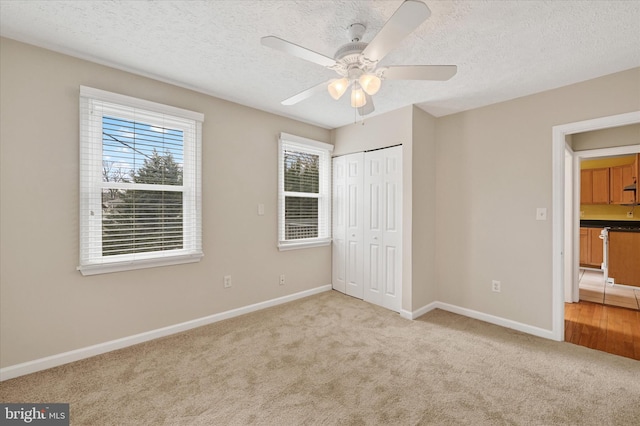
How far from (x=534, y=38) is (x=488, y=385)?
249cm

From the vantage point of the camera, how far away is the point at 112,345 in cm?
248

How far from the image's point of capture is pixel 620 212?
5.49 meters

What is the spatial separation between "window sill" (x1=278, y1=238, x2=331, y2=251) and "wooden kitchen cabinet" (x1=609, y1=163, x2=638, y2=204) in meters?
5.40

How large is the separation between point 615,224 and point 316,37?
264 inches

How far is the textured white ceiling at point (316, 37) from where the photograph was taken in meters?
1.72

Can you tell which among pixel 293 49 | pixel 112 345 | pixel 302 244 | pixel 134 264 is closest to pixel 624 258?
pixel 302 244

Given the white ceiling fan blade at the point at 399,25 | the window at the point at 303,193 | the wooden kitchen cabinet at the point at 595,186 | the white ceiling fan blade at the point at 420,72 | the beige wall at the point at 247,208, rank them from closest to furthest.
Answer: the white ceiling fan blade at the point at 399,25
the white ceiling fan blade at the point at 420,72
the beige wall at the point at 247,208
the window at the point at 303,193
the wooden kitchen cabinet at the point at 595,186

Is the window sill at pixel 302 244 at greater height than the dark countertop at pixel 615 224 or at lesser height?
lesser

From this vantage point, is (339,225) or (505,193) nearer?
(505,193)

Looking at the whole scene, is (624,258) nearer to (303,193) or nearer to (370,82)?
(303,193)

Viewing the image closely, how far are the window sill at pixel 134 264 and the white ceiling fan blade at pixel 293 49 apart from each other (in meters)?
2.21

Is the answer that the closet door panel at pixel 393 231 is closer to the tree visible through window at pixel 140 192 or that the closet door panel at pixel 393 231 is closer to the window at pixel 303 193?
the window at pixel 303 193

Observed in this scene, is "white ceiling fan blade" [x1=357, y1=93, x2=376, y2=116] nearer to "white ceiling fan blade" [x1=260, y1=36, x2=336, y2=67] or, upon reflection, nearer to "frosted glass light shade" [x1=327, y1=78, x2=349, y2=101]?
"frosted glass light shade" [x1=327, y1=78, x2=349, y2=101]

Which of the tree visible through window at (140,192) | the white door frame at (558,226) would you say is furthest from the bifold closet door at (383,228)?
the tree visible through window at (140,192)
